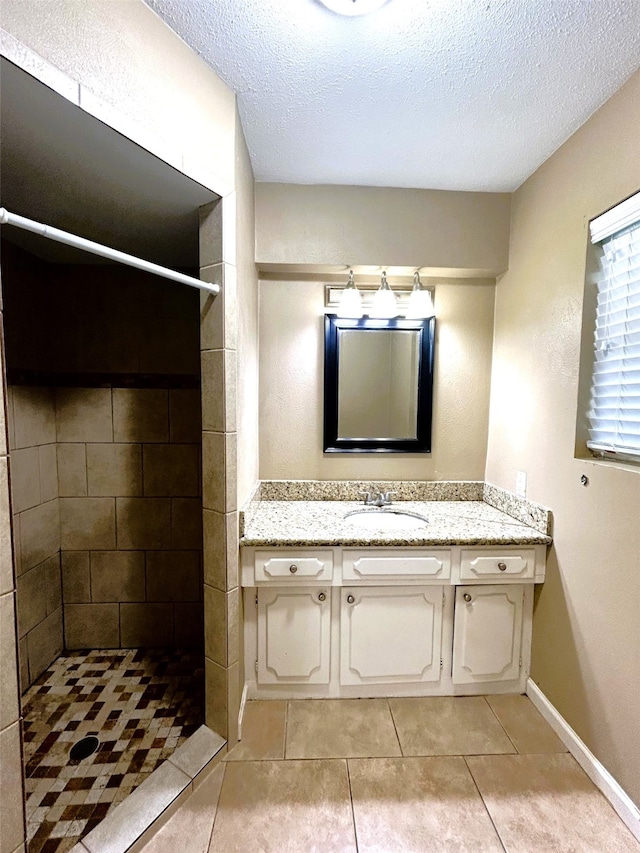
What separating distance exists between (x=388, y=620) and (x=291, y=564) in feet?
1.70

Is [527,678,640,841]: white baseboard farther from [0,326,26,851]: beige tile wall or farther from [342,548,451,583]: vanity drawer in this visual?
[0,326,26,851]: beige tile wall

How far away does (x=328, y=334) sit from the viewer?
1.95 meters

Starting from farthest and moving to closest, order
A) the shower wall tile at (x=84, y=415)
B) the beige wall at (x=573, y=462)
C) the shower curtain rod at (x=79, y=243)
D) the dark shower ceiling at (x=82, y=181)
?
the shower wall tile at (x=84, y=415) → the beige wall at (x=573, y=462) → the dark shower ceiling at (x=82, y=181) → the shower curtain rod at (x=79, y=243)

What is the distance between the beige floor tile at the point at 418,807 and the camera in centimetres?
111

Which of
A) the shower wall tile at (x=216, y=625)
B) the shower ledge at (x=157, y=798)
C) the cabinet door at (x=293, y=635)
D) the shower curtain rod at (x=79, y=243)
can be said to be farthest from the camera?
the cabinet door at (x=293, y=635)

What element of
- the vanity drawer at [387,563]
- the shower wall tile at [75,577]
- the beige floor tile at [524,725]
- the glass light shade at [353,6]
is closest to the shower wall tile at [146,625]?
the shower wall tile at [75,577]

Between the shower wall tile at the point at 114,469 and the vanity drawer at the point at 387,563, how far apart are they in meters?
1.24

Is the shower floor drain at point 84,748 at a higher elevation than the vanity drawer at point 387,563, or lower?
lower

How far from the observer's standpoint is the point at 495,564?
158cm

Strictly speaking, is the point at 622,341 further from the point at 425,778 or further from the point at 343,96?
the point at 425,778

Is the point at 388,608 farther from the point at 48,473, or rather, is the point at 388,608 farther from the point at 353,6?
the point at 353,6

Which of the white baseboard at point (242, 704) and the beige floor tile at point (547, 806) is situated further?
the white baseboard at point (242, 704)

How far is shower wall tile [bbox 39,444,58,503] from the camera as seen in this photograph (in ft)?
6.04

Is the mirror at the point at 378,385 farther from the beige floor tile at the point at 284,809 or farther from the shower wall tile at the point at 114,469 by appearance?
the beige floor tile at the point at 284,809
